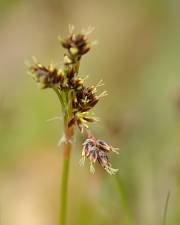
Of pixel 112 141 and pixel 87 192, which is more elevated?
pixel 112 141

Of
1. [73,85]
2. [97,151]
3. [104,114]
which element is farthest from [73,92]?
[104,114]

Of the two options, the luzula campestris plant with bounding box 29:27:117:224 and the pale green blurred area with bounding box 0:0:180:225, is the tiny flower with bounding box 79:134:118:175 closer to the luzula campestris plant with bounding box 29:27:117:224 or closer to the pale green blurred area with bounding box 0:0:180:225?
the luzula campestris plant with bounding box 29:27:117:224

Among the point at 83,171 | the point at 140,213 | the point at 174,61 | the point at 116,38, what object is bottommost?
the point at 140,213

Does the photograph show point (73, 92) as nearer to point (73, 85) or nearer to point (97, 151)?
point (73, 85)

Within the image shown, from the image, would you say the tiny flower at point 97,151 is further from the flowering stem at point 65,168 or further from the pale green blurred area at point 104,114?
the pale green blurred area at point 104,114

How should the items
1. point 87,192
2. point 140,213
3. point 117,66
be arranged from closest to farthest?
point 140,213 → point 87,192 → point 117,66

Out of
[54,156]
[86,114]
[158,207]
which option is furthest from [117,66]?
[86,114]

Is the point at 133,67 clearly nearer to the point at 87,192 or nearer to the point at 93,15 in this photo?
the point at 93,15

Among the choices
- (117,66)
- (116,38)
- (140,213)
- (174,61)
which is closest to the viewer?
(140,213)
